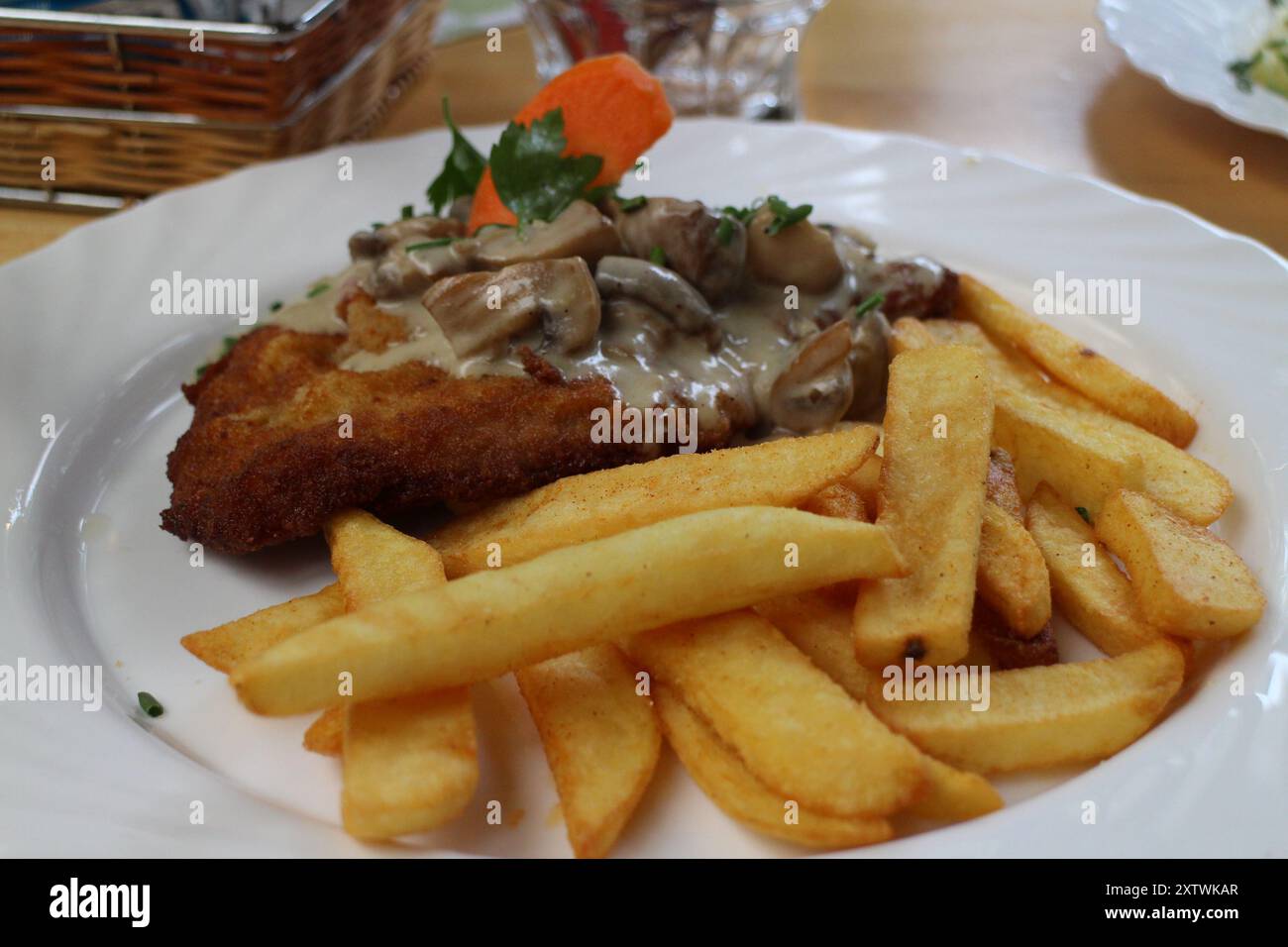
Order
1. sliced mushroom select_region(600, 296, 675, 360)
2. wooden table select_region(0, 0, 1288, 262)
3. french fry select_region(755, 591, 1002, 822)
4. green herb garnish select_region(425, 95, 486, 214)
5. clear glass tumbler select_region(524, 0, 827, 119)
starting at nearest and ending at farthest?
french fry select_region(755, 591, 1002, 822)
sliced mushroom select_region(600, 296, 675, 360)
green herb garnish select_region(425, 95, 486, 214)
wooden table select_region(0, 0, 1288, 262)
clear glass tumbler select_region(524, 0, 827, 119)

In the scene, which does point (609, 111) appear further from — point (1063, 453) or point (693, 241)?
point (1063, 453)

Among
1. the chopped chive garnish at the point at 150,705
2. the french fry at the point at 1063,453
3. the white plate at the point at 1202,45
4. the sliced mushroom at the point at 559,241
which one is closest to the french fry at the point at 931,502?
the french fry at the point at 1063,453

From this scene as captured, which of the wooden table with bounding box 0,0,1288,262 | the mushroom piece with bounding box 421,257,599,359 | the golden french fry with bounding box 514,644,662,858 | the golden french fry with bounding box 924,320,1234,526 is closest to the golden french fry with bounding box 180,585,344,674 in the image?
the golden french fry with bounding box 514,644,662,858

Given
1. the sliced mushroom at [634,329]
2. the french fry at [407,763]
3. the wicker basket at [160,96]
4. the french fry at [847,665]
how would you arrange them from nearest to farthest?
the french fry at [407,763] < the french fry at [847,665] < the sliced mushroom at [634,329] < the wicker basket at [160,96]

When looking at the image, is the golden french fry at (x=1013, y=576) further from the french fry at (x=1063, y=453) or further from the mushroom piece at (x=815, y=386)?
the mushroom piece at (x=815, y=386)

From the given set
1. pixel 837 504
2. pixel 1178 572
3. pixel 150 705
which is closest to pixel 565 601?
pixel 837 504

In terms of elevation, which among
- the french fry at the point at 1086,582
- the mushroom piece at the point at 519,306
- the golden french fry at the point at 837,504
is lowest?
the french fry at the point at 1086,582

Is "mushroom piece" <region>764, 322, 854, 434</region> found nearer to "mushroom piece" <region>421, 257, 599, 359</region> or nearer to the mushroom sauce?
the mushroom sauce
